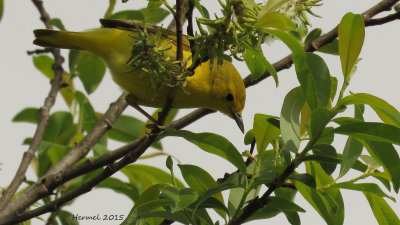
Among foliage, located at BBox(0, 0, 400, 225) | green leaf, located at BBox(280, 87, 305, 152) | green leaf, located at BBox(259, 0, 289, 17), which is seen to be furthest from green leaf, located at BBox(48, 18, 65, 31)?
green leaf, located at BBox(259, 0, 289, 17)

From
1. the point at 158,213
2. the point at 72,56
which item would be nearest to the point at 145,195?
the point at 158,213

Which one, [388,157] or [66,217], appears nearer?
[388,157]

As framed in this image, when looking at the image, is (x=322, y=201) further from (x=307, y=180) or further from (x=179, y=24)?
(x=179, y=24)

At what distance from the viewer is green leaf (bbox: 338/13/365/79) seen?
6.32ft

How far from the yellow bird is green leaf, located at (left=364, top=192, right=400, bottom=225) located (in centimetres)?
139

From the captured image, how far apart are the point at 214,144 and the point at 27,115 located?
9.00 feet

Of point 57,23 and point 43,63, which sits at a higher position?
point 43,63

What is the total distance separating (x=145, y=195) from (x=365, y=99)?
0.92 meters

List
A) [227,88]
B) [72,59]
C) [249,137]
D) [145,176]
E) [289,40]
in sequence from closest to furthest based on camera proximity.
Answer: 1. [289,40]
2. [249,137]
3. [145,176]
4. [227,88]
5. [72,59]

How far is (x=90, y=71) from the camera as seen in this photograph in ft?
13.3

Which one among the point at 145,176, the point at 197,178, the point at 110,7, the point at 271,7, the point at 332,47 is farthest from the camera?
the point at 110,7

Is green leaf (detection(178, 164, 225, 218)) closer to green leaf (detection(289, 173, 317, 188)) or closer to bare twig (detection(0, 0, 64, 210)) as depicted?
green leaf (detection(289, 173, 317, 188))

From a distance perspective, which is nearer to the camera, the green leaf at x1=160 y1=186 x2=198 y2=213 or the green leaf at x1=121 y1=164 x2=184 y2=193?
the green leaf at x1=160 y1=186 x2=198 y2=213

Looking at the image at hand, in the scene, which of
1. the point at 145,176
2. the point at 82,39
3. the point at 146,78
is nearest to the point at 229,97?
the point at 146,78
